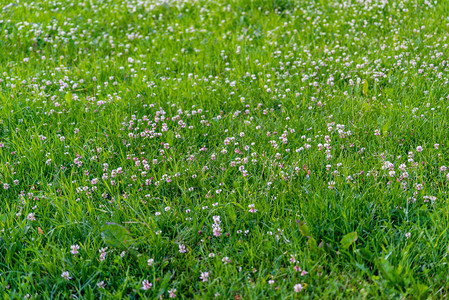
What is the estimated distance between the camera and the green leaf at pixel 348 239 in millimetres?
3189

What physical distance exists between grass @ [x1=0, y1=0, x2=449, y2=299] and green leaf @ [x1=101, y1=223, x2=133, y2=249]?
0.02 m

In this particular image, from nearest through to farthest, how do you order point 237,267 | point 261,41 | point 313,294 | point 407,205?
1. point 313,294
2. point 237,267
3. point 407,205
4. point 261,41

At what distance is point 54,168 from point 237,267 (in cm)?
230

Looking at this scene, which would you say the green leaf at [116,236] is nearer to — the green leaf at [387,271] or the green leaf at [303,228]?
the green leaf at [303,228]

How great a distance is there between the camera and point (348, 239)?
3207mm

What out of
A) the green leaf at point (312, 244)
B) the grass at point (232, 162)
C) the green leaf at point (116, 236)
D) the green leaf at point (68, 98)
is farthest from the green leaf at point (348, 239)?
the green leaf at point (68, 98)

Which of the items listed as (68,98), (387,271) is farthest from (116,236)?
(68,98)

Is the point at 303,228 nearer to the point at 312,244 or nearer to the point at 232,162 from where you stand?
the point at 312,244

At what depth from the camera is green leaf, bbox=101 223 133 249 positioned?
3.36m

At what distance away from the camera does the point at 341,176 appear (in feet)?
13.1

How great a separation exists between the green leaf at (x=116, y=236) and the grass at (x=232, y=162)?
0.02m

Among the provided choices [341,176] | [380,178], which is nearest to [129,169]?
[341,176]

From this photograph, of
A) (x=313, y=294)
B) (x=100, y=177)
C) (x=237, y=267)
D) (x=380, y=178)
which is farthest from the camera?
(x=100, y=177)

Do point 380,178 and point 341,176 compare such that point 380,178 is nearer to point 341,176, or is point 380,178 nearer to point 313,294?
point 341,176
